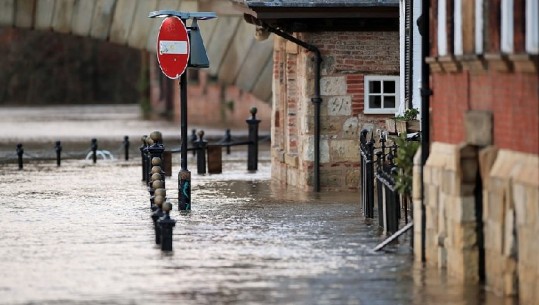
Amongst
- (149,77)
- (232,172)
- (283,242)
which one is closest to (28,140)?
(232,172)

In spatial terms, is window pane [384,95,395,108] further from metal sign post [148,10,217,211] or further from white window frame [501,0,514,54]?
white window frame [501,0,514,54]

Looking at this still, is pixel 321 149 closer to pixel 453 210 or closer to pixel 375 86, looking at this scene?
pixel 375 86

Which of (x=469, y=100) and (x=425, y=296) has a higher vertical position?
(x=469, y=100)

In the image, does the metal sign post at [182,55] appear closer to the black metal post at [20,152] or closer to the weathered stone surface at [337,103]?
the weathered stone surface at [337,103]

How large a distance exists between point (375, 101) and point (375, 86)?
233 millimetres

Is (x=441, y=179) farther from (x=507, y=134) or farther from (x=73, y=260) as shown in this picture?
(x=73, y=260)

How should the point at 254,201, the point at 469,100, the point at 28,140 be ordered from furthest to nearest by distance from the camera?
the point at 28,140
the point at 254,201
the point at 469,100

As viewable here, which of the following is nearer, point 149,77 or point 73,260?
point 73,260

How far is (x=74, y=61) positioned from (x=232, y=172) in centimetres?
7220

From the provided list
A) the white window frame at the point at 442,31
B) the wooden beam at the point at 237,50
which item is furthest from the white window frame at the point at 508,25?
the wooden beam at the point at 237,50

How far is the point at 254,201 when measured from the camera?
25094 mm

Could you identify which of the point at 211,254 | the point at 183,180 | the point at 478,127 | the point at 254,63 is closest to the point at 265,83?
the point at 254,63

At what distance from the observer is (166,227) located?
17703 millimetres

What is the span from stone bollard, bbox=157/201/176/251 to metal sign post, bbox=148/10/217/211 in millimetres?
5247
